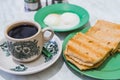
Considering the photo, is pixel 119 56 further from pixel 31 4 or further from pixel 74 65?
pixel 31 4

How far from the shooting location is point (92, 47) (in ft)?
1.59

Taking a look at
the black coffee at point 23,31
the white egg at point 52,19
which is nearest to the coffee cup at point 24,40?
the black coffee at point 23,31

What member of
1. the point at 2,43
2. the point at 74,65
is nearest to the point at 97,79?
the point at 74,65

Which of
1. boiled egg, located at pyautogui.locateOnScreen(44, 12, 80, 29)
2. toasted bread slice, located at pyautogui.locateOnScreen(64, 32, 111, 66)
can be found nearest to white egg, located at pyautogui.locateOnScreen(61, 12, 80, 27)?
boiled egg, located at pyautogui.locateOnScreen(44, 12, 80, 29)

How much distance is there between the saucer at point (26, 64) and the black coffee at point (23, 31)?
70 millimetres

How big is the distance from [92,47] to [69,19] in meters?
0.17

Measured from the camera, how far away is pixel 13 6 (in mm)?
752

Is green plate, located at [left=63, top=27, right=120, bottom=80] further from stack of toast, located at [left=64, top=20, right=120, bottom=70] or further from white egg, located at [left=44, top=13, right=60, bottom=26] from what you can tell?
white egg, located at [left=44, top=13, right=60, bottom=26]

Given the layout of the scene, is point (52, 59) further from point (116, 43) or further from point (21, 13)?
point (21, 13)

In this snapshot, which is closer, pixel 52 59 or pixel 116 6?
pixel 52 59

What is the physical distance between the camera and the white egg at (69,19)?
62cm

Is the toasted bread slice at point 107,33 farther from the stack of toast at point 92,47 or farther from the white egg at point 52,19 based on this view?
the white egg at point 52,19

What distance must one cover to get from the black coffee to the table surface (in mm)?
93

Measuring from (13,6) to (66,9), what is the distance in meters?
0.20
